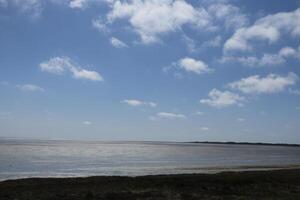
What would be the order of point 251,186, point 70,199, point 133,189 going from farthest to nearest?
point 251,186 → point 133,189 → point 70,199

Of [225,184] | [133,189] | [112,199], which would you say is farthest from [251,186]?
[112,199]

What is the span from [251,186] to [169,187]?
17.8 ft

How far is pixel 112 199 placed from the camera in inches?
809

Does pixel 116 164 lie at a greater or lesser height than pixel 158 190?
greater

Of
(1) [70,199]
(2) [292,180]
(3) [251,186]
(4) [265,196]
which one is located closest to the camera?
(1) [70,199]

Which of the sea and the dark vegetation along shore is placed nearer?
the dark vegetation along shore

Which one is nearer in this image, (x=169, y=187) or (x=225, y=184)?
(x=169, y=187)

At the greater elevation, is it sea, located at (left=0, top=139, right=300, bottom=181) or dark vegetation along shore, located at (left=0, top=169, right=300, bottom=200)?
sea, located at (left=0, top=139, right=300, bottom=181)

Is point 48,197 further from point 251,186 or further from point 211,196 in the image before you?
point 251,186

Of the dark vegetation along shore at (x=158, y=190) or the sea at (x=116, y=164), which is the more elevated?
the sea at (x=116, y=164)

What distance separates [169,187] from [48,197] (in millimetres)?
7855

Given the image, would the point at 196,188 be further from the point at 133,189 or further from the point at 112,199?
the point at 112,199

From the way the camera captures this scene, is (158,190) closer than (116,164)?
Yes

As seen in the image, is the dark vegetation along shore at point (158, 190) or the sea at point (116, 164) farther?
the sea at point (116, 164)
